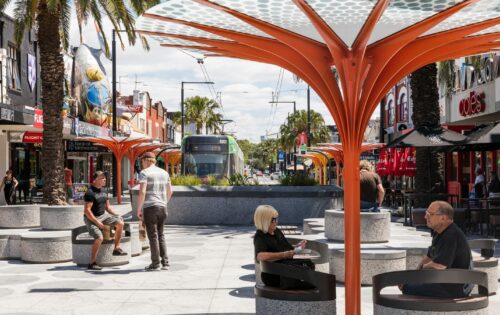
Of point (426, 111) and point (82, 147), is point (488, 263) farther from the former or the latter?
point (82, 147)

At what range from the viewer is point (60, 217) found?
42.3 feet

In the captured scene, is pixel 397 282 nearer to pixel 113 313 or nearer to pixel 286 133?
pixel 113 313

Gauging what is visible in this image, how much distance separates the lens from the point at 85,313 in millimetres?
7137

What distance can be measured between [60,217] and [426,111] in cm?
1115

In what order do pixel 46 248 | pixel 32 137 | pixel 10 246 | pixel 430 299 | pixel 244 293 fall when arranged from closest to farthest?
pixel 430 299 < pixel 244 293 < pixel 46 248 < pixel 10 246 < pixel 32 137

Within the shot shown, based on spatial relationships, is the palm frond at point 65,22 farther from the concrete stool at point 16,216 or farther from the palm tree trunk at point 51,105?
the concrete stool at point 16,216

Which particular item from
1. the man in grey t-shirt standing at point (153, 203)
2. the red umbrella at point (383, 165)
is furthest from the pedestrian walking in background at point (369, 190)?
the red umbrella at point (383, 165)

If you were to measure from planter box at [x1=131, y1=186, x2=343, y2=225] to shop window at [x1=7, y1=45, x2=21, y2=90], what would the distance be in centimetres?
1343

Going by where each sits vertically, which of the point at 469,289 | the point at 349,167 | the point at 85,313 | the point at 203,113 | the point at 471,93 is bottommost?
the point at 85,313

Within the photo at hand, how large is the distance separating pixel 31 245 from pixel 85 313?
4209mm

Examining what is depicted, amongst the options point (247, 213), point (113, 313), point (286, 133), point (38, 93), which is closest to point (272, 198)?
point (247, 213)

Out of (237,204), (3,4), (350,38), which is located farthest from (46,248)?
(3,4)

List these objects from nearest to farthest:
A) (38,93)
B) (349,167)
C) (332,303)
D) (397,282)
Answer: (397,282)
(332,303)
(349,167)
(38,93)

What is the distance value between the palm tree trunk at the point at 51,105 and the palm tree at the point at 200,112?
6684 centimetres
